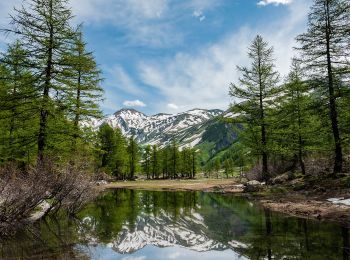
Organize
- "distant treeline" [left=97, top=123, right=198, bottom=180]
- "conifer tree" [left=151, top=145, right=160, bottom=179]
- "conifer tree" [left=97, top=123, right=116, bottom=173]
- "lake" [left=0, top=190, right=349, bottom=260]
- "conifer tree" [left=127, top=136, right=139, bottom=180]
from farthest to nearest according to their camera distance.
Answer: "conifer tree" [left=151, top=145, right=160, bottom=179]
"conifer tree" [left=127, top=136, right=139, bottom=180]
"distant treeline" [left=97, top=123, right=198, bottom=180]
"conifer tree" [left=97, top=123, right=116, bottom=173]
"lake" [left=0, top=190, right=349, bottom=260]

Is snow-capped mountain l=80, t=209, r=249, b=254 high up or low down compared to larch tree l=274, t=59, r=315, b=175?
down

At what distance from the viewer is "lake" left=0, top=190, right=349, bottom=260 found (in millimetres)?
9828

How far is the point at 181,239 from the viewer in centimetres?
1254

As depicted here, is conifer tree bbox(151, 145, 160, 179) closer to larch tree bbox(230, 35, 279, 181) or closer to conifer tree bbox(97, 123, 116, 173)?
conifer tree bbox(97, 123, 116, 173)

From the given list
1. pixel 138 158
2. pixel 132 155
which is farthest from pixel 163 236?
pixel 138 158

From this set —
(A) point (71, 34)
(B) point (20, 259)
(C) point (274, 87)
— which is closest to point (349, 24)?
(C) point (274, 87)

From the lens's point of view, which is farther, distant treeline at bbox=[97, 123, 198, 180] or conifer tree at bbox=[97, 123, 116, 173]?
distant treeline at bbox=[97, 123, 198, 180]

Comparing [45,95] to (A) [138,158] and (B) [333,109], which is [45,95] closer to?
A: (B) [333,109]

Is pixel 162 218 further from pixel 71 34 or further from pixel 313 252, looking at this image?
pixel 71 34

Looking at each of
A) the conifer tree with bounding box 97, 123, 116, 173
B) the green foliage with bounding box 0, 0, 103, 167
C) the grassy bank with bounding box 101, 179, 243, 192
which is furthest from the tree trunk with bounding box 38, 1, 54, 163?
the conifer tree with bounding box 97, 123, 116, 173

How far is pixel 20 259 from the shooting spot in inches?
361

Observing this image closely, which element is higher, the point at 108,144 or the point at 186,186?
the point at 108,144

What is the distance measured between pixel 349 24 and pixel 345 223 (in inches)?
743

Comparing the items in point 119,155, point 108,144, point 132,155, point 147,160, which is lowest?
point 119,155
